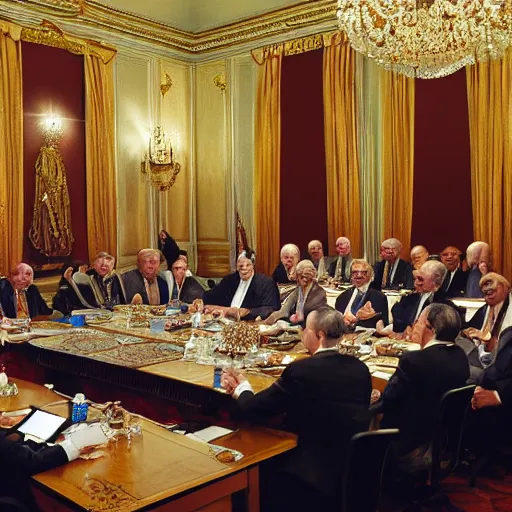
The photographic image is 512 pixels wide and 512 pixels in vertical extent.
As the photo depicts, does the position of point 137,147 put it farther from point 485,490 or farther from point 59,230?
point 485,490

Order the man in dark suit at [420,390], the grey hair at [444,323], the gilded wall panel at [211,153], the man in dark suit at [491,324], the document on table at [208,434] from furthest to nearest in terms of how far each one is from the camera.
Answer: the gilded wall panel at [211,153] < the man in dark suit at [491,324] < the grey hair at [444,323] < the man in dark suit at [420,390] < the document on table at [208,434]

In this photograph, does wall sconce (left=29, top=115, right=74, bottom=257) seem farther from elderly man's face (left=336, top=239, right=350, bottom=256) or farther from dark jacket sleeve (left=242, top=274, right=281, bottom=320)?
elderly man's face (left=336, top=239, right=350, bottom=256)

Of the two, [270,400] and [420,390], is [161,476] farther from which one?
[420,390]

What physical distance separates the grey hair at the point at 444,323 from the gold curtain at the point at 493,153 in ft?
14.2

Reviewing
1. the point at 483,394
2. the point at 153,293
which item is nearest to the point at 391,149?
the point at 153,293

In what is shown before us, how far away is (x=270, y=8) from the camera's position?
9164 mm

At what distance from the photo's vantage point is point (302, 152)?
9023 millimetres

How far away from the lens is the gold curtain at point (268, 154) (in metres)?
9.20

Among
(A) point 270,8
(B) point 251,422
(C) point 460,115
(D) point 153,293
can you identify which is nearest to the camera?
(B) point 251,422

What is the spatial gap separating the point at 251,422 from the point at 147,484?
833mm

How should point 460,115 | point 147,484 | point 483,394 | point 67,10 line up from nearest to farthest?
point 147,484, point 483,394, point 460,115, point 67,10

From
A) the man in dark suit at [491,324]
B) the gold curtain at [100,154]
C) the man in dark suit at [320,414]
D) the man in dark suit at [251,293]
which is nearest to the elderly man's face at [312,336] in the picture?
the man in dark suit at [320,414]

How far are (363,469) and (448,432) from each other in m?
0.70

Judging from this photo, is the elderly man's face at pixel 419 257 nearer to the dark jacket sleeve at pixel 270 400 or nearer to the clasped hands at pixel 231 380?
the clasped hands at pixel 231 380
